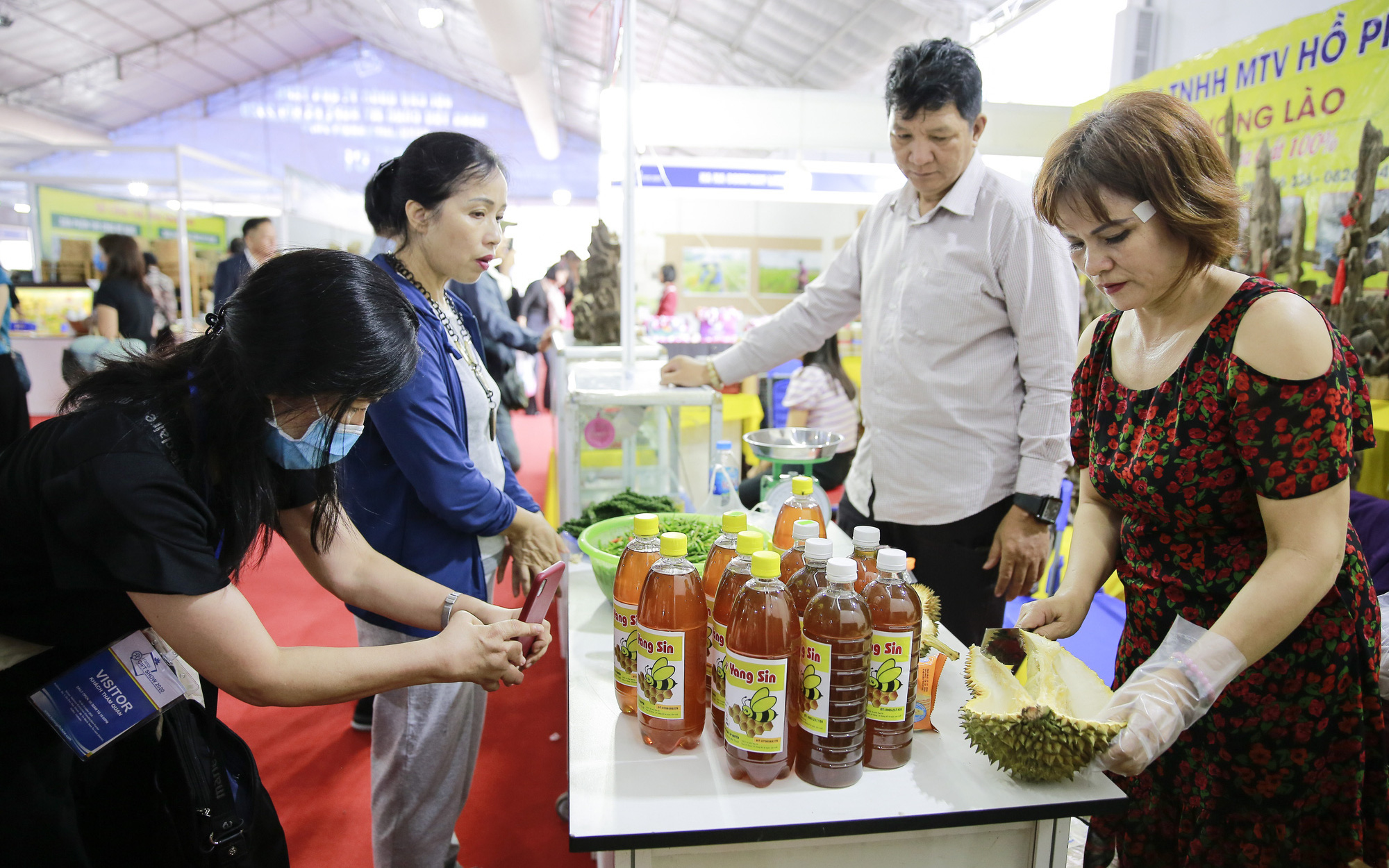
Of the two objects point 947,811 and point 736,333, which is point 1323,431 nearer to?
point 947,811

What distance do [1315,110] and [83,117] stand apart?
796 inches

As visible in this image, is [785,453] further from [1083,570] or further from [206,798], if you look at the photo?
[206,798]

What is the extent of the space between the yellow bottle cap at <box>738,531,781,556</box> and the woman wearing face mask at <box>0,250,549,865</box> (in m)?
0.55

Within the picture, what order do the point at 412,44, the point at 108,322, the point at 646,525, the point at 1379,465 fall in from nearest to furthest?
the point at 646,525 < the point at 1379,465 < the point at 108,322 < the point at 412,44

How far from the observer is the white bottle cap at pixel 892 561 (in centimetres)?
108

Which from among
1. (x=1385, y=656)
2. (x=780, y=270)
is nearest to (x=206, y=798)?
(x=1385, y=656)

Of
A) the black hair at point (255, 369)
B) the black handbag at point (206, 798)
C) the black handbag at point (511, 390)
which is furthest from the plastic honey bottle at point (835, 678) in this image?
the black handbag at point (511, 390)

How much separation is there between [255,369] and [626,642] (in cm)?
65

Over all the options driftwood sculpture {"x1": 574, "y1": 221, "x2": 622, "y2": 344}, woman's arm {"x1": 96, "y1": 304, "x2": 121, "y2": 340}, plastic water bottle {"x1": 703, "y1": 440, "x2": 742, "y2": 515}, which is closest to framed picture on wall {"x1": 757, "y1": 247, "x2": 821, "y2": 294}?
driftwood sculpture {"x1": 574, "y1": 221, "x2": 622, "y2": 344}

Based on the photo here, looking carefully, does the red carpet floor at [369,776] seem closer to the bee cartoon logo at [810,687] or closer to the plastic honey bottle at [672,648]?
the plastic honey bottle at [672,648]

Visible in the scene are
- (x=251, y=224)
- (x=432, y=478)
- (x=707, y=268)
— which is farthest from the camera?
(x=707, y=268)

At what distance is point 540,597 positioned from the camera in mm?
1344

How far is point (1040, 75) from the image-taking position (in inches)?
270

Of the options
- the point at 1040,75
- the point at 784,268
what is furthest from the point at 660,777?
the point at 784,268
